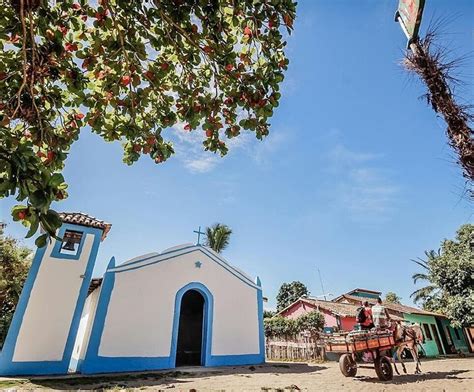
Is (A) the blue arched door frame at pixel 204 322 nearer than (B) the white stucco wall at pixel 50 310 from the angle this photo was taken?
No

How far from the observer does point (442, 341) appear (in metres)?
25.6

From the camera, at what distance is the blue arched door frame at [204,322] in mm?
11018

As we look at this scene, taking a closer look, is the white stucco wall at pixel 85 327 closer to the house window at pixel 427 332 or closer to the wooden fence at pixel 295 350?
the wooden fence at pixel 295 350

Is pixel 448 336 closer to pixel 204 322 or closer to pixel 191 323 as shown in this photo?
pixel 191 323

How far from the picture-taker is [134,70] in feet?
13.0

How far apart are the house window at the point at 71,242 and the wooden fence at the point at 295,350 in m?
13.3

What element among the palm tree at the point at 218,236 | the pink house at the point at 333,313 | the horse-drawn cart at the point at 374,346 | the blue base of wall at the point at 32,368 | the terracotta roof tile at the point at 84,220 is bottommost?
the blue base of wall at the point at 32,368

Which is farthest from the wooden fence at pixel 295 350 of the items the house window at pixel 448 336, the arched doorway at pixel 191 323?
the house window at pixel 448 336

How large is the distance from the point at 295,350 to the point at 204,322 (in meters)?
7.78

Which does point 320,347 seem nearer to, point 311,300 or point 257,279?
point 257,279

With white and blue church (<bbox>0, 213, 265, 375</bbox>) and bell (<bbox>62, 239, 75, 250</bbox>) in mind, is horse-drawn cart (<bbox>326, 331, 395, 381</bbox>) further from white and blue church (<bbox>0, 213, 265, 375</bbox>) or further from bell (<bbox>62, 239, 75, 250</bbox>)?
bell (<bbox>62, 239, 75, 250</bbox>)

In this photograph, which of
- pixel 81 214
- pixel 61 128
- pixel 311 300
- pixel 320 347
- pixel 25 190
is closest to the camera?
pixel 25 190

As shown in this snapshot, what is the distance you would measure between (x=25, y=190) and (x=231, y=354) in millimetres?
12411

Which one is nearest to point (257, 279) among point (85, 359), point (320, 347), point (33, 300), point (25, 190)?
point (320, 347)
